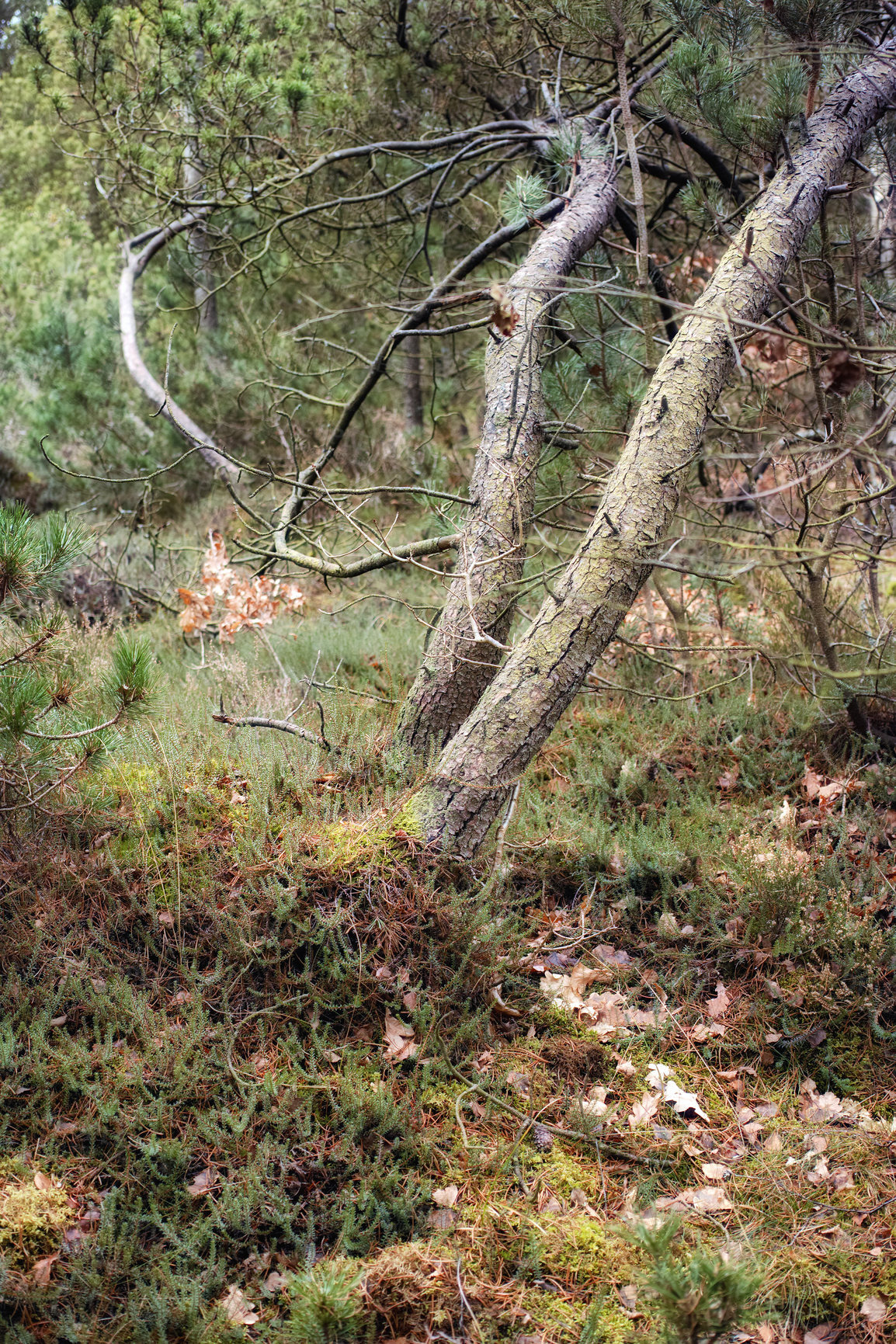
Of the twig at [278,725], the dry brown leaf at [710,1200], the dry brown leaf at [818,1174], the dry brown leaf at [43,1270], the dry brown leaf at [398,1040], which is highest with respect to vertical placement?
the twig at [278,725]

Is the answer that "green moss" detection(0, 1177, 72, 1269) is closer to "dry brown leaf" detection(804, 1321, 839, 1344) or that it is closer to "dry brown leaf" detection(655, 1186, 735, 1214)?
"dry brown leaf" detection(655, 1186, 735, 1214)

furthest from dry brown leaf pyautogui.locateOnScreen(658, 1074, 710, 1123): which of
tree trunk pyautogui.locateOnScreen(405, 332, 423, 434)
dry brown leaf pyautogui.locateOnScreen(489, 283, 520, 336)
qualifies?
tree trunk pyautogui.locateOnScreen(405, 332, 423, 434)

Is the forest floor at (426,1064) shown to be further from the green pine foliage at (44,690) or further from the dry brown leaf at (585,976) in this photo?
the green pine foliage at (44,690)

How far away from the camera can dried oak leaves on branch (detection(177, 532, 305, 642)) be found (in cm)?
572

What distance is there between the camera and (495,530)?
3588mm

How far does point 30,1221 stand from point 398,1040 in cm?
117

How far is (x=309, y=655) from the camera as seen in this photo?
593cm

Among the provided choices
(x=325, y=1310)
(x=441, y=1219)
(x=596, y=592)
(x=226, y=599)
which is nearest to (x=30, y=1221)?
(x=325, y=1310)

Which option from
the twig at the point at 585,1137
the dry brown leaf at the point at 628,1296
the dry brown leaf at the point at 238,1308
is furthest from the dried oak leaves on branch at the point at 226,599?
the dry brown leaf at the point at 628,1296

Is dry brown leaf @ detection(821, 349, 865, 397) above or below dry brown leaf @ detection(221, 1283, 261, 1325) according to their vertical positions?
above

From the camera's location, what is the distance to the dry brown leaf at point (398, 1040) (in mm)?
2936

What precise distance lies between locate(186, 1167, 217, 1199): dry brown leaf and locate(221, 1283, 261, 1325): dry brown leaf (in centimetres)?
26

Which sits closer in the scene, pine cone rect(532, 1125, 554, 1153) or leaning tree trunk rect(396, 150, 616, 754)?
pine cone rect(532, 1125, 554, 1153)

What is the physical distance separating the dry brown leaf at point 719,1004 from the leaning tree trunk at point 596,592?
1.08 metres
